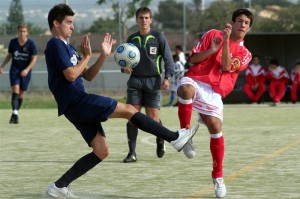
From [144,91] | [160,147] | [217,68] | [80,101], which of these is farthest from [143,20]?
[80,101]

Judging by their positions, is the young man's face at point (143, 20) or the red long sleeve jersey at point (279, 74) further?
the red long sleeve jersey at point (279, 74)

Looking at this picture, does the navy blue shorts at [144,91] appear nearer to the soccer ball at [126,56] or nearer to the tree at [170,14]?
the soccer ball at [126,56]

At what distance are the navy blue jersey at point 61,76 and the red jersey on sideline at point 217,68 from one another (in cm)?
129

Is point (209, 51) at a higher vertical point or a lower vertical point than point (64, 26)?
lower

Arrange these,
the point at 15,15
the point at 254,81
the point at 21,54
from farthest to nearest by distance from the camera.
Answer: the point at 15,15, the point at 254,81, the point at 21,54

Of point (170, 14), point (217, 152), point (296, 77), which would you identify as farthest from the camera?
point (170, 14)

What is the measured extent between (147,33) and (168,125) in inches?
233

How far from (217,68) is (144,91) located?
8.90ft

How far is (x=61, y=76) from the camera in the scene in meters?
7.66

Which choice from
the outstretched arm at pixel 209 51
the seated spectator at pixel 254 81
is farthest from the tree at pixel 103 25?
the outstretched arm at pixel 209 51

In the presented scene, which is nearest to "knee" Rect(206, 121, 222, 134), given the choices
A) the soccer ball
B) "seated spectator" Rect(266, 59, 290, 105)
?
the soccer ball

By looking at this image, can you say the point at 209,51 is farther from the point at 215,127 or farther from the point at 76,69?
the point at 76,69

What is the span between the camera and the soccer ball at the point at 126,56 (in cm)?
984

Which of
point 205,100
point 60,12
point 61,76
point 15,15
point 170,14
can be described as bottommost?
point 170,14
